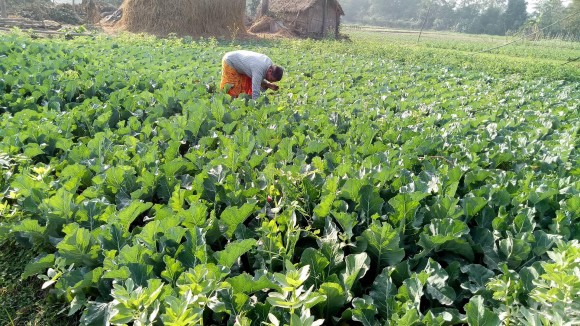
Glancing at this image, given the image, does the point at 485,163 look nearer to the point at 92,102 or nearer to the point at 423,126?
the point at 423,126

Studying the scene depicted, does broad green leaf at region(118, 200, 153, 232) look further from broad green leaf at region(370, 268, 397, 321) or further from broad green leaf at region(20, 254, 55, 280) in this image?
broad green leaf at region(370, 268, 397, 321)

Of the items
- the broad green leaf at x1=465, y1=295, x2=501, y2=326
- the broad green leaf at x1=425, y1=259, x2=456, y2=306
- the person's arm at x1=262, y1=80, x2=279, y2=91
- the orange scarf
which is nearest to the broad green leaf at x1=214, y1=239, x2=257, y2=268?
the broad green leaf at x1=425, y1=259, x2=456, y2=306

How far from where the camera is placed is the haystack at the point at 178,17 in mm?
22531

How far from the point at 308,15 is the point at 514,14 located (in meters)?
54.0

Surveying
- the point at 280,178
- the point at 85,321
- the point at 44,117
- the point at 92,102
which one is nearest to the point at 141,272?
the point at 85,321

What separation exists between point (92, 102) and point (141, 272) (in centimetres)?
378

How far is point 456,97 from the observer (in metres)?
7.98

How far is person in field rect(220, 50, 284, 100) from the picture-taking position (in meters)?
6.20

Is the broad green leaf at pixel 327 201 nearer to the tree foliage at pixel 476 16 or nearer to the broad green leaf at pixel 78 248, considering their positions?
the broad green leaf at pixel 78 248

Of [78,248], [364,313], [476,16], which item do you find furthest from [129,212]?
[476,16]

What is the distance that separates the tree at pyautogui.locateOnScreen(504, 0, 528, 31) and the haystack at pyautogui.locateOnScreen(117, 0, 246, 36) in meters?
59.0

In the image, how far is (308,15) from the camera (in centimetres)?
2914

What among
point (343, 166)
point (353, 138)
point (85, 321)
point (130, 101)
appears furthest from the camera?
point (130, 101)

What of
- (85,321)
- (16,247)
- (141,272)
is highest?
(141,272)
